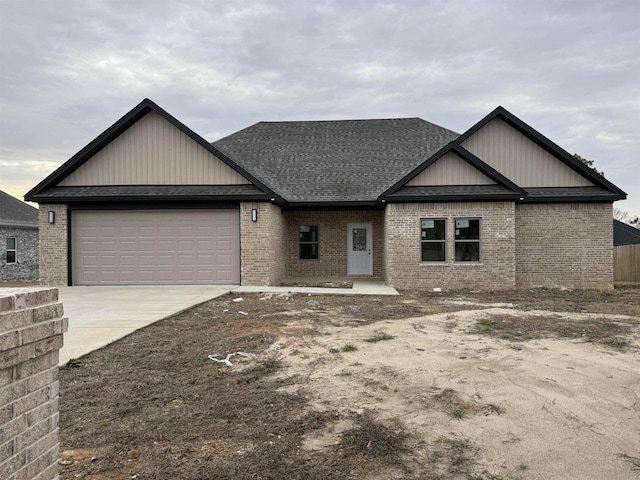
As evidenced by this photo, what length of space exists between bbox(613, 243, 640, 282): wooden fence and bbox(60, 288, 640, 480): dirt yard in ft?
41.7

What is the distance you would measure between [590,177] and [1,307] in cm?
1811

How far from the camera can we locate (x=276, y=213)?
16.8 m

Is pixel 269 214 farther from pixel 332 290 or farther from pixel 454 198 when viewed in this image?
pixel 454 198

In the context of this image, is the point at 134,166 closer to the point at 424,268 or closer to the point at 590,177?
the point at 424,268

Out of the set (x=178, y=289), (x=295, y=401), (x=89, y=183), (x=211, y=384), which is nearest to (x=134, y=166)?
(x=89, y=183)

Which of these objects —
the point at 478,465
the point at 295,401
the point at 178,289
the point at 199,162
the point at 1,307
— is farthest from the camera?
the point at 199,162

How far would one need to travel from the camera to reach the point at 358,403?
4.64 metres

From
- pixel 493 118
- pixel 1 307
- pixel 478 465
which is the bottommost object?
pixel 478 465

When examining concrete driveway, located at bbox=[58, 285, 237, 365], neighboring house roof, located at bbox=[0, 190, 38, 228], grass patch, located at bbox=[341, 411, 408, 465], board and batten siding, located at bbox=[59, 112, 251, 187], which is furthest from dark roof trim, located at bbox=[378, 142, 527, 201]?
neighboring house roof, located at bbox=[0, 190, 38, 228]

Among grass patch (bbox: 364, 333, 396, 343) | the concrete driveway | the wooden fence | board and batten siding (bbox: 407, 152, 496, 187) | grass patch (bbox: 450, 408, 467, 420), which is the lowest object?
grass patch (bbox: 450, 408, 467, 420)

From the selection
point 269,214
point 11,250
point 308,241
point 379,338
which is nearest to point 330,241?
point 308,241

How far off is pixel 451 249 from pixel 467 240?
2.09 feet

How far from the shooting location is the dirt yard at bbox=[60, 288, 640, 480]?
3.42 meters

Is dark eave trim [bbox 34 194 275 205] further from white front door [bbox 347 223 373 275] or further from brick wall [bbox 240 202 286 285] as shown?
white front door [bbox 347 223 373 275]
